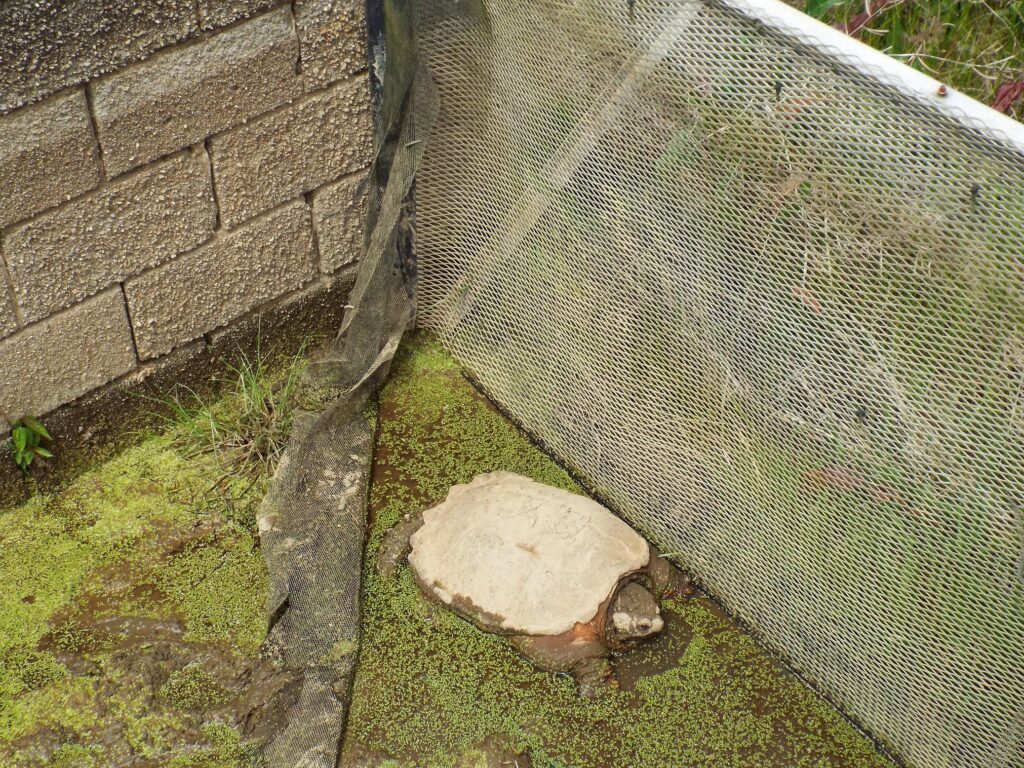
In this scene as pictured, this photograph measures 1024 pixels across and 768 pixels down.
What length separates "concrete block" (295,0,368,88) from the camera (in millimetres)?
2477

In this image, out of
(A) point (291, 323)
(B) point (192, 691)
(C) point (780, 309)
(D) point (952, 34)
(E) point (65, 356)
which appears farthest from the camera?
(D) point (952, 34)

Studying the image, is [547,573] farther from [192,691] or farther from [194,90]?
[194,90]

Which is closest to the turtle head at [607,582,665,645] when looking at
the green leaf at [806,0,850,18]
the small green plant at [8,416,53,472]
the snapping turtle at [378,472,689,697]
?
the snapping turtle at [378,472,689,697]

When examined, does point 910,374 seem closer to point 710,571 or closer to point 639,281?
point 639,281

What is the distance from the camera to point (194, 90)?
2.35m

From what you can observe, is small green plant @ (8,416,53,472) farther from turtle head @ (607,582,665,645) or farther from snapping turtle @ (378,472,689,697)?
turtle head @ (607,582,665,645)

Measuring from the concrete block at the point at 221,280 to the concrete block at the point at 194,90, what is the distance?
30 centimetres

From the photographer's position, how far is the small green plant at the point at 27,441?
2453 mm

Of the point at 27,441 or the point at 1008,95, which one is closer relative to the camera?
the point at 27,441

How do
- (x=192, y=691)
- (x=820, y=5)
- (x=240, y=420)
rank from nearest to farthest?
1. (x=192, y=691)
2. (x=240, y=420)
3. (x=820, y=5)

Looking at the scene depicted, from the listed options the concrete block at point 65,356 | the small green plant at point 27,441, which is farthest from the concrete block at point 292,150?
the small green plant at point 27,441

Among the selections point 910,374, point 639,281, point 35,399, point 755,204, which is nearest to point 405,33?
point 639,281

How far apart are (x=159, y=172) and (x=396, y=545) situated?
1057 millimetres

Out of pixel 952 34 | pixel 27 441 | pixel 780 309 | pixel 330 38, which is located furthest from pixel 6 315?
pixel 952 34
